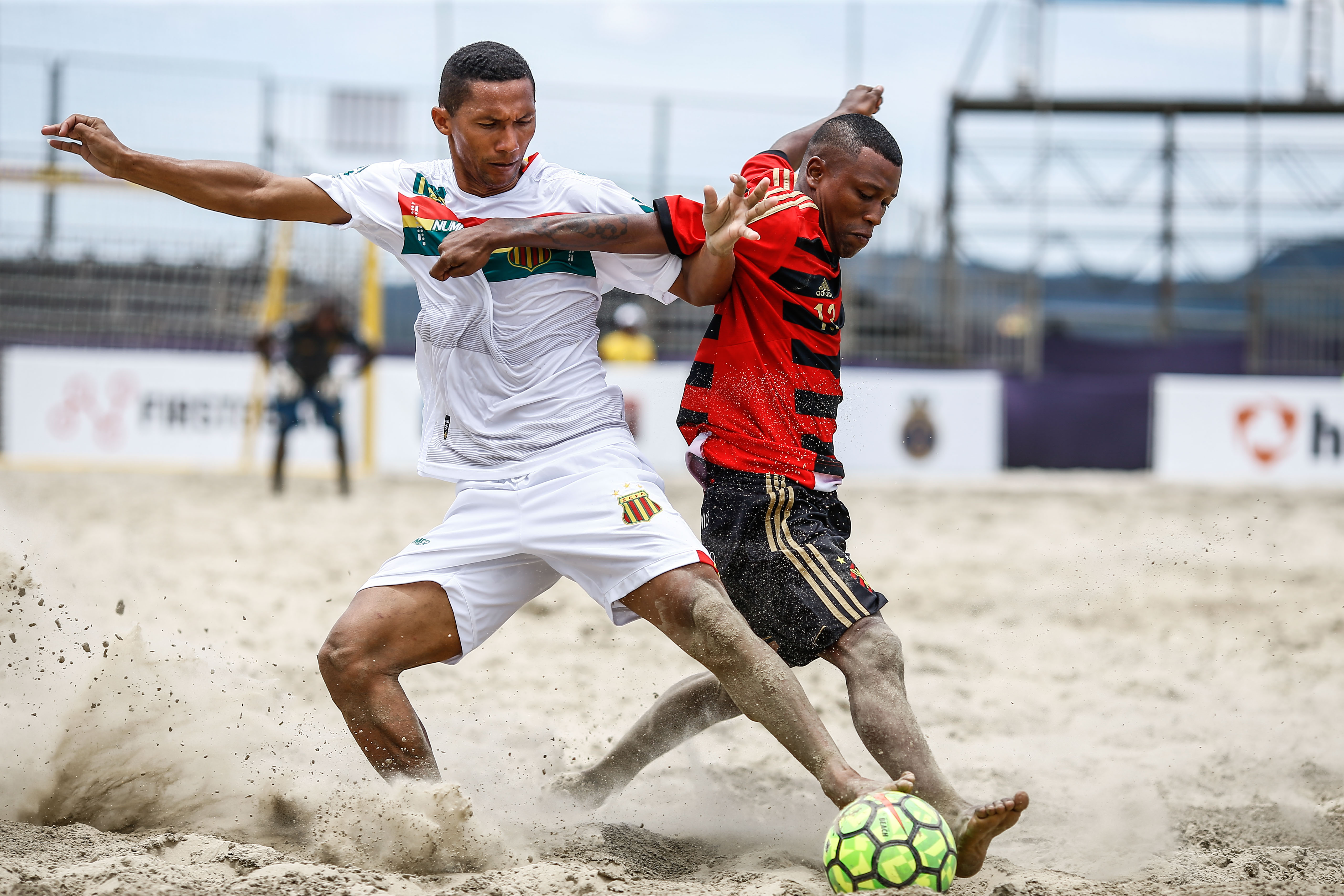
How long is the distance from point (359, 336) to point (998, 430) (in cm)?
663

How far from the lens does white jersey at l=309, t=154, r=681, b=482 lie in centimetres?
282

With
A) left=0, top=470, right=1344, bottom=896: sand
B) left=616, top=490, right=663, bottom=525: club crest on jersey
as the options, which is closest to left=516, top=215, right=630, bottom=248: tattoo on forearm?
left=616, top=490, right=663, bottom=525: club crest on jersey

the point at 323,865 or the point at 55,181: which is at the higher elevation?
the point at 55,181

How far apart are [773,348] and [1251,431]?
10.5 m

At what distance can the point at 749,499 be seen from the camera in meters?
2.81

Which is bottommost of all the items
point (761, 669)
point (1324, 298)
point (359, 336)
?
Result: point (761, 669)

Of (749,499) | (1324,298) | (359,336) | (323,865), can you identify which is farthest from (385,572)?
(1324,298)

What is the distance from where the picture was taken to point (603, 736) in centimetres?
394

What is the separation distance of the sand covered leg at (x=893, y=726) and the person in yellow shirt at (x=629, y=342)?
9.49m

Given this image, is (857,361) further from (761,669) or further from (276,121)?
(761,669)

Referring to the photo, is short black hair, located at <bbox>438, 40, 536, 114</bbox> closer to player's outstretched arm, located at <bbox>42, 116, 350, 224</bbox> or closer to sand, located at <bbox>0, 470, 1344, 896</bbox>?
player's outstretched arm, located at <bbox>42, 116, 350, 224</bbox>

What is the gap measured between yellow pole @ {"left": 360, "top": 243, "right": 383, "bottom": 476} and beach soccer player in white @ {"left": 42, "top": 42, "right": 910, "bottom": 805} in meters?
9.06

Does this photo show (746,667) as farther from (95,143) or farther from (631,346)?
(631,346)

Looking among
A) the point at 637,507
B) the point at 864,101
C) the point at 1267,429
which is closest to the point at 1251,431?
the point at 1267,429
